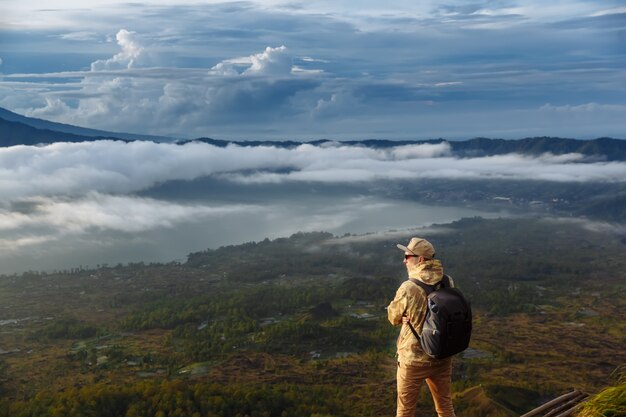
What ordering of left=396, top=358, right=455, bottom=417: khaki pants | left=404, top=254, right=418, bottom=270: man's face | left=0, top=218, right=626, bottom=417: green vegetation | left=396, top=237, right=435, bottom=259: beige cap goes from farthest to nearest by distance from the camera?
left=0, top=218, right=626, bottom=417: green vegetation < left=396, top=358, right=455, bottom=417: khaki pants < left=404, top=254, right=418, bottom=270: man's face < left=396, top=237, right=435, bottom=259: beige cap

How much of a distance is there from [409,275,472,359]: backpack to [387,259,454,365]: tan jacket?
4.7 inches

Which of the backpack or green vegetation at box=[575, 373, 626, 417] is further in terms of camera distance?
green vegetation at box=[575, 373, 626, 417]

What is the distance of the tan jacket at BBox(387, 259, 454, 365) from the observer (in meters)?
11.1

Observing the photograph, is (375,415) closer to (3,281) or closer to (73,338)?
(73,338)

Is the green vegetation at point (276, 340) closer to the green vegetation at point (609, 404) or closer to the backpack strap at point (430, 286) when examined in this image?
the green vegetation at point (609, 404)

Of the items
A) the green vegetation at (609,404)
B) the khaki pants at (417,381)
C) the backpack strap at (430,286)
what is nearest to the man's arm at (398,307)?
the backpack strap at (430,286)

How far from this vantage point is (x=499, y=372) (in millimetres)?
93000

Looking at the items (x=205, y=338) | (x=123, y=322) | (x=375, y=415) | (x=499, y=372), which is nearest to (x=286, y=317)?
(x=205, y=338)

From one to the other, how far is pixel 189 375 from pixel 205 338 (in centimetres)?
2351

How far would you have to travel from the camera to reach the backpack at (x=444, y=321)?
1073 centimetres

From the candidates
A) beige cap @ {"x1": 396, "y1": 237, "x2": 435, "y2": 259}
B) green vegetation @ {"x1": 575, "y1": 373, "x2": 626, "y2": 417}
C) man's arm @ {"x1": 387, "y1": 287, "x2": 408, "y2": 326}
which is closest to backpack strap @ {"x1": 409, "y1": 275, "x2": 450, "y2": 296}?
man's arm @ {"x1": 387, "y1": 287, "x2": 408, "y2": 326}

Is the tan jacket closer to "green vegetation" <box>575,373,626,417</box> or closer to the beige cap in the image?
the beige cap

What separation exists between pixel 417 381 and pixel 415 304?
1.74 metres

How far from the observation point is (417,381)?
11.7 m
